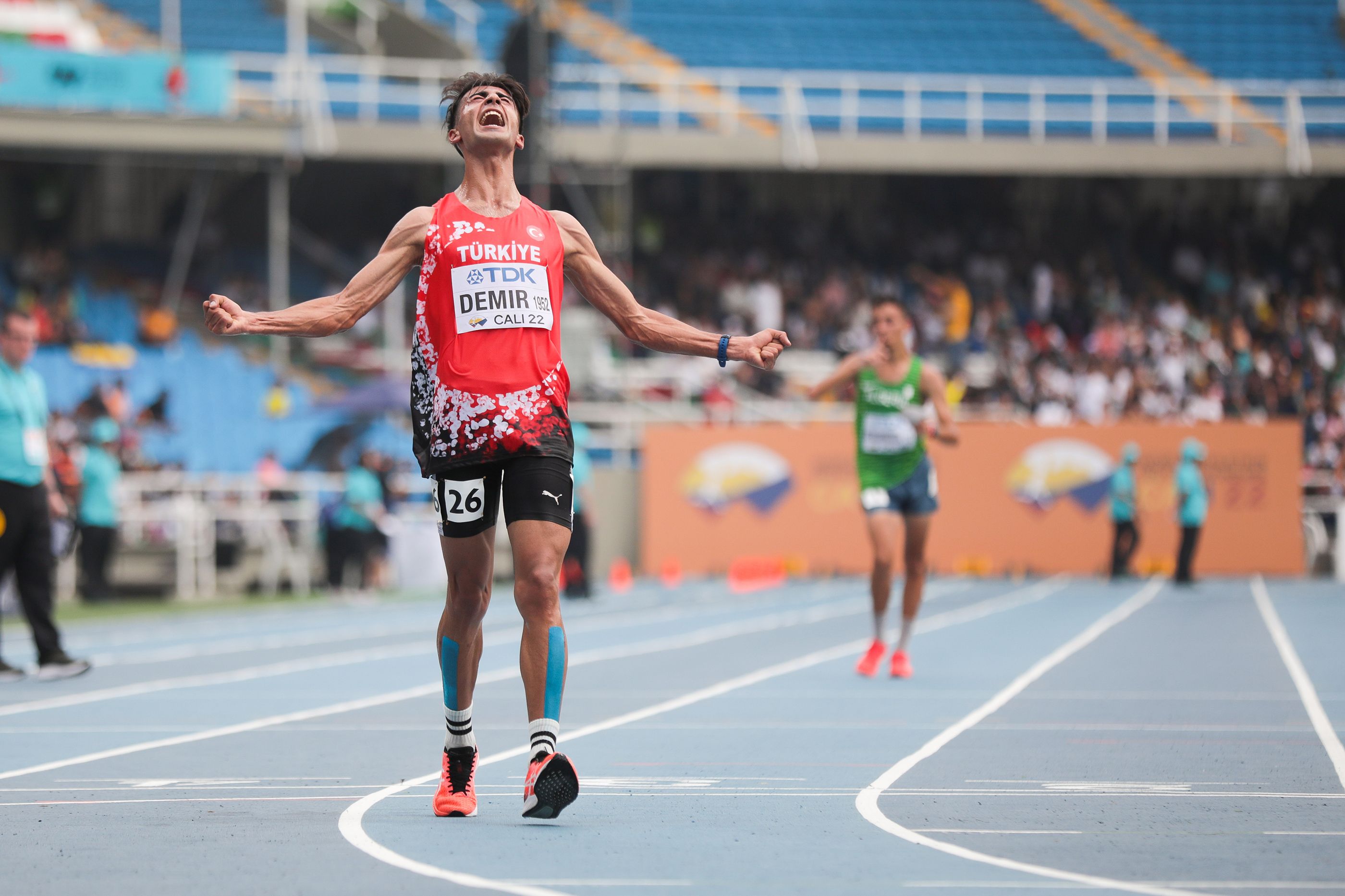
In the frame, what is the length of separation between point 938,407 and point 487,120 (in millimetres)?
6001

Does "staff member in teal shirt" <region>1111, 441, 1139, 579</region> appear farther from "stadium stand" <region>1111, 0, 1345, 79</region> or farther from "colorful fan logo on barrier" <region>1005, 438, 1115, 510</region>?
"stadium stand" <region>1111, 0, 1345, 79</region>

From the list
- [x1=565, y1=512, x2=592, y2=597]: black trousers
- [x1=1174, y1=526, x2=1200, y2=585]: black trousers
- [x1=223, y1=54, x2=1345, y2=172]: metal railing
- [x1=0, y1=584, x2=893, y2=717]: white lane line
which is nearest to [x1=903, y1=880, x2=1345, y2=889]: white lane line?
[x1=0, y1=584, x2=893, y2=717]: white lane line

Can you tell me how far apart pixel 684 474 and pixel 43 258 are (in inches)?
462

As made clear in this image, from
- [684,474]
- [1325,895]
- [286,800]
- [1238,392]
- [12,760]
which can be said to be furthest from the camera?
[1238,392]

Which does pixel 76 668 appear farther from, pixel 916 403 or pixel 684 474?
pixel 684 474

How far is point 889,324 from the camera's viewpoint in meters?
11.2

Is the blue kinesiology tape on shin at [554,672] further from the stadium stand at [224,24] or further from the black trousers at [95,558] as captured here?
the stadium stand at [224,24]

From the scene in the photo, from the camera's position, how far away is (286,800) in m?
6.07

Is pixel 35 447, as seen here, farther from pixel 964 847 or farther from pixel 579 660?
pixel 964 847

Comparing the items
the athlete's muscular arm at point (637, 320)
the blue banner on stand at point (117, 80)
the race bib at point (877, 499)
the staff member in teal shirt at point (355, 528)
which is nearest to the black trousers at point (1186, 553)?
the staff member in teal shirt at point (355, 528)

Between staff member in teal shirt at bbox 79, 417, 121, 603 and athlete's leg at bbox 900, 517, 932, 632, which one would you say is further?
staff member in teal shirt at bbox 79, 417, 121, 603

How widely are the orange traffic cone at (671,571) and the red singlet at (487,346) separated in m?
20.0

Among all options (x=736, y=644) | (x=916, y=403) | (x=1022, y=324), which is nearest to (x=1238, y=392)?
(x=1022, y=324)

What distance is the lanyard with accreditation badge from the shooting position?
1107 centimetres
